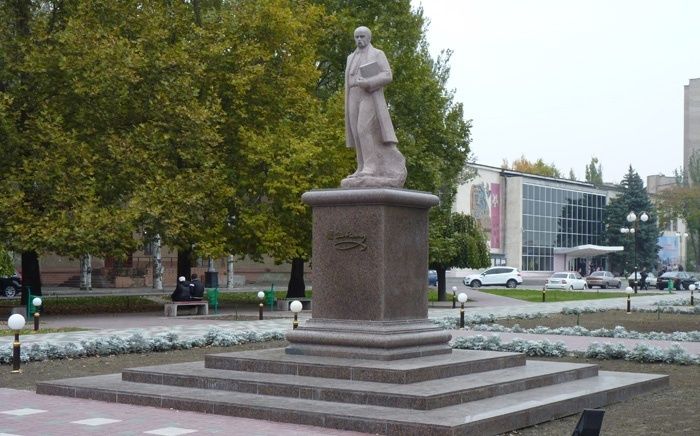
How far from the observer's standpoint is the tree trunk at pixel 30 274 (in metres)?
31.0

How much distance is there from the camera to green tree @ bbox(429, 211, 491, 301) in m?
40.8

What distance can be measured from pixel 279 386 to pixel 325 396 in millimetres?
725

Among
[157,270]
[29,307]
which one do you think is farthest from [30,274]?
[157,270]

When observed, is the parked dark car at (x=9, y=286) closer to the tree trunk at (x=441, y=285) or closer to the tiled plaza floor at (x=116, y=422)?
the tree trunk at (x=441, y=285)

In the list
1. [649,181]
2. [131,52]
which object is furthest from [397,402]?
[649,181]

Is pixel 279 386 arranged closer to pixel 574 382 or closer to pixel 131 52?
pixel 574 382

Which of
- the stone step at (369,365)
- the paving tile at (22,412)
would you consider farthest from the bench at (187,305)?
the paving tile at (22,412)

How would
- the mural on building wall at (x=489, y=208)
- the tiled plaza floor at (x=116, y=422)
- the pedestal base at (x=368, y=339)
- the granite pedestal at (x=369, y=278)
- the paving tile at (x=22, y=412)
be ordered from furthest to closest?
the mural on building wall at (x=489, y=208) → the granite pedestal at (x=369, y=278) → the pedestal base at (x=368, y=339) → the paving tile at (x=22, y=412) → the tiled plaza floor at (x=116, y=422)

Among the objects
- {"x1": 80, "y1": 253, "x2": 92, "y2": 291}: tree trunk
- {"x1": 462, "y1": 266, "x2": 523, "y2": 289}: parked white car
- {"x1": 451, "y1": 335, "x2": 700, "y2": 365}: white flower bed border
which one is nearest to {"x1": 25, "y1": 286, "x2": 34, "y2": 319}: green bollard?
{"x1": 451, "y1": 335, "x2": 700, "y2": 365}: white flower bed border

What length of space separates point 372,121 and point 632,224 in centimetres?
7298

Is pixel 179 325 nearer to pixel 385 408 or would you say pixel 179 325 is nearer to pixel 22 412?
pixel 22 412

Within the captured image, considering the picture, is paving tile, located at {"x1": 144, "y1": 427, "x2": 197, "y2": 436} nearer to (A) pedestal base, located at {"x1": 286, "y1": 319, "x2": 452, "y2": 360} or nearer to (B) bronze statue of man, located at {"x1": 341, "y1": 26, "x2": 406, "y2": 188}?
(A) pedestal base, located at {"x1": 286, "y1": 319, "x2": 452, "y2": 360}

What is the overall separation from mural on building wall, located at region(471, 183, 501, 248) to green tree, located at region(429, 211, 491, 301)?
31910 millimetres

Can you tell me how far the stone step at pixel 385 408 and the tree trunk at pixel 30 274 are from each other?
1790 cm
